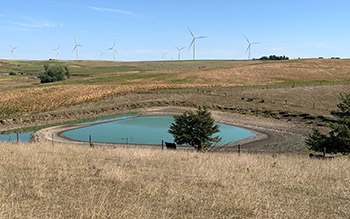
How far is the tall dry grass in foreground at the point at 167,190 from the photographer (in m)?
8.84

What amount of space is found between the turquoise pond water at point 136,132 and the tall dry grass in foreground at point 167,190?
23.9 meters

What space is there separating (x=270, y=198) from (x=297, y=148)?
1157 inches

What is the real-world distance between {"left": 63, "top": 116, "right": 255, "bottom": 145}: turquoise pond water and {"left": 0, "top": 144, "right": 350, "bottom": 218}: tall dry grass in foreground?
23876 millimetres

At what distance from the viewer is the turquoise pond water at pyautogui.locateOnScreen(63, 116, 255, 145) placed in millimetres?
41625

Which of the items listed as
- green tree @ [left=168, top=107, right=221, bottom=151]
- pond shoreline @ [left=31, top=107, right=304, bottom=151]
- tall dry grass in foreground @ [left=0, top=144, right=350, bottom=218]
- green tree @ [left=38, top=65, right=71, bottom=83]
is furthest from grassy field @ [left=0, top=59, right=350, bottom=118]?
tall dry grass in foreground @ [left=0, top=144, right=350, bottom=218]

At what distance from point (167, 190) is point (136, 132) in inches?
1419

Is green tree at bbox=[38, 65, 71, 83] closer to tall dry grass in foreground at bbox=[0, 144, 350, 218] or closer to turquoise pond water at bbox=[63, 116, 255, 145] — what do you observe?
turquoise pond water at bbox=[63, 116, 255, 145]

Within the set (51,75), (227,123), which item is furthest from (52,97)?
(51,75)

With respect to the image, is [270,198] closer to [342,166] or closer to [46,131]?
[342,166]

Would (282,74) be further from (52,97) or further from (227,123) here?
(52,97)

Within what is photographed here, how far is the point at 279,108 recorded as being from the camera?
207 feet

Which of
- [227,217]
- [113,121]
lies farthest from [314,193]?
[113,121]

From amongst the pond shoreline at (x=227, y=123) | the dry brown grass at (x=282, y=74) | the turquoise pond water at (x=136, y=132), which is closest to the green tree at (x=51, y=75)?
the dry brown grass at (x=282, y=74)

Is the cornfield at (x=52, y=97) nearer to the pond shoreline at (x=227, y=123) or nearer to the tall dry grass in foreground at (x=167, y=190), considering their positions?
the pond shoreline at (x=227, y=123)
